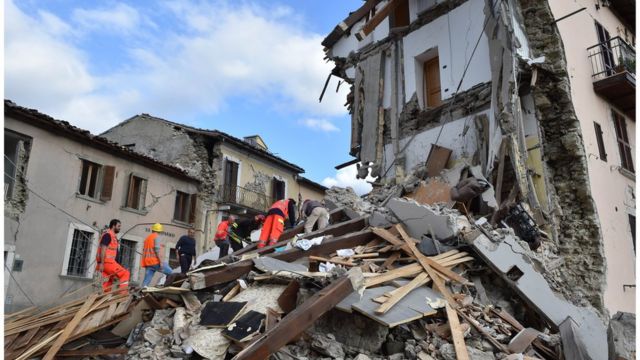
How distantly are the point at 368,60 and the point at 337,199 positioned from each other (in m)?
4.68

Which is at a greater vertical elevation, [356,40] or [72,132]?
[356,40]

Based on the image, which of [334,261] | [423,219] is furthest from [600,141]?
[334,261]

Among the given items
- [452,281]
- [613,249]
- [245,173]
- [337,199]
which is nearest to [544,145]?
[613,249]

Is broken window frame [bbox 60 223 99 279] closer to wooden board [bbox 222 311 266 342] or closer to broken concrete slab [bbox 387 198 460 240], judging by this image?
broken concrete slab [bbox 387 198 460 240]

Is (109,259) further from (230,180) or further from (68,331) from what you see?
(230,180)

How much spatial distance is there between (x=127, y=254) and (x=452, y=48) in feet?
44.7

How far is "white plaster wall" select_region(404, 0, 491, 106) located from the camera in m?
9.70

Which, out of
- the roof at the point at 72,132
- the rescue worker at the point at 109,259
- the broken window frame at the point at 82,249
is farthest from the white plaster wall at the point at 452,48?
the broken window frame at the point at 82,249

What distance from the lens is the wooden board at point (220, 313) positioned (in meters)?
4.19

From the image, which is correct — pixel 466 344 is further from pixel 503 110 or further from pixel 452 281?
pixel 503 110

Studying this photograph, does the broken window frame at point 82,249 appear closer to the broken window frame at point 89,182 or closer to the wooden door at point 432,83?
the broken window frame at point 89,182

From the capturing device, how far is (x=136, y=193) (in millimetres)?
18219

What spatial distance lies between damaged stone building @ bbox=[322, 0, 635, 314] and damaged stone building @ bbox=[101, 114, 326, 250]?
10565 millimetres

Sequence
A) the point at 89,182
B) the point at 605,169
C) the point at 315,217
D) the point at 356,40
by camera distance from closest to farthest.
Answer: the point at 315,217, the point at 605,169, the point at 356,40, the point at 89,182
